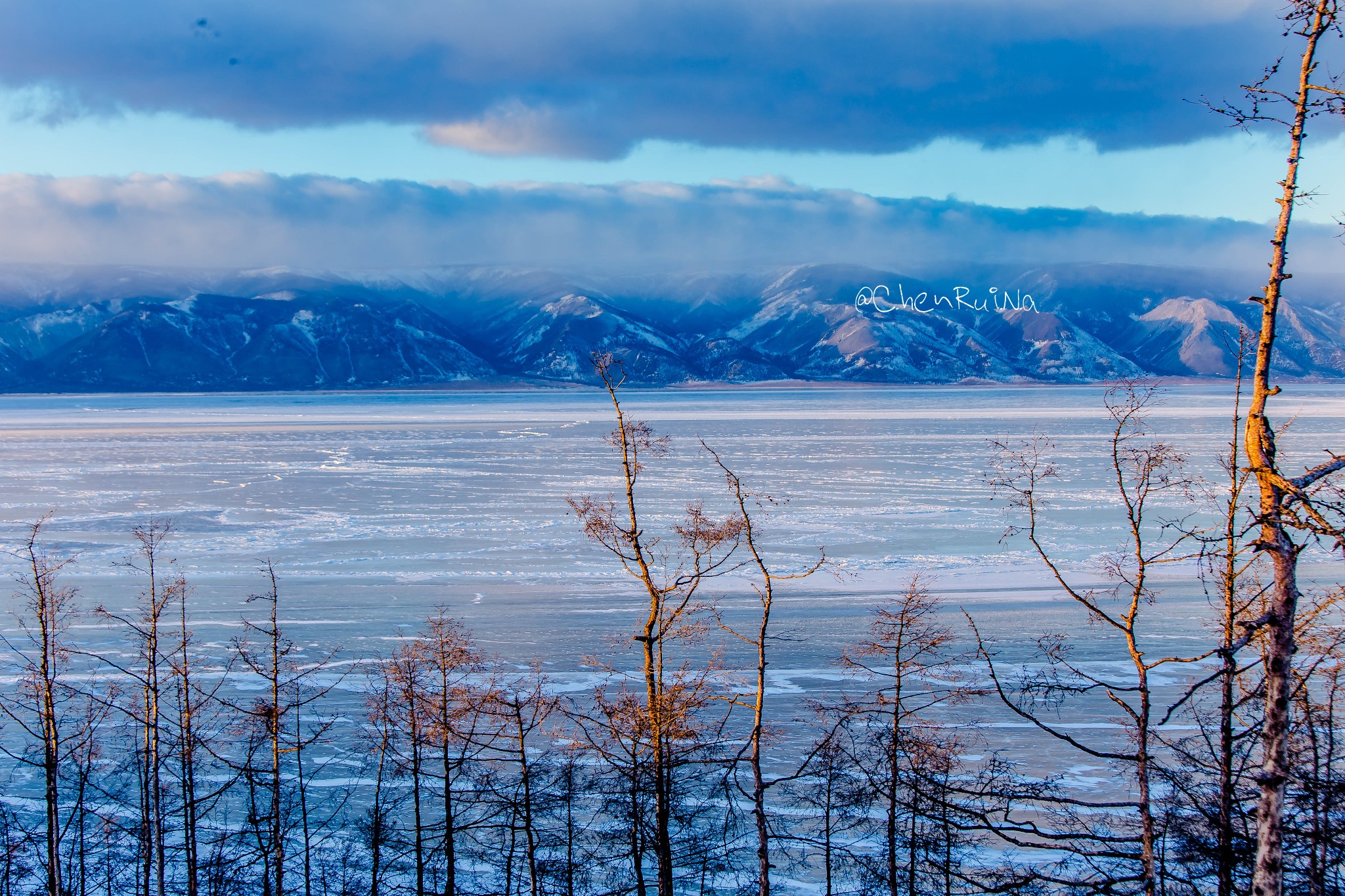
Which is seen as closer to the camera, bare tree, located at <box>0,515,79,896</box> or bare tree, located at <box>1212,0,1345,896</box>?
bare tree, located at <box>1212,0,1345,896</box>

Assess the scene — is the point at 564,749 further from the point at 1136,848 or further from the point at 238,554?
the point at 238,554

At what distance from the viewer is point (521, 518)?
40812 millimetres

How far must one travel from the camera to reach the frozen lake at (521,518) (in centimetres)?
2714

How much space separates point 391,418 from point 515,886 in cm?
10767

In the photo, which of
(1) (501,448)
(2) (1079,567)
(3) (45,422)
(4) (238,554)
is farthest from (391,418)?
(2) (1079,567)

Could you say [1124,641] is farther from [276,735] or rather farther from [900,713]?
[276,735]

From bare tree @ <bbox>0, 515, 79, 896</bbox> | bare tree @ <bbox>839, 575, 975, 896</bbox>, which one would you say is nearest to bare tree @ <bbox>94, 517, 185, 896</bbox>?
bare tree @ <bbox>0, 515, 79, 896</bbox>

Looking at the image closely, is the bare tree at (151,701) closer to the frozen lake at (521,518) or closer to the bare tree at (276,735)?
the frozen lake at (521,518)

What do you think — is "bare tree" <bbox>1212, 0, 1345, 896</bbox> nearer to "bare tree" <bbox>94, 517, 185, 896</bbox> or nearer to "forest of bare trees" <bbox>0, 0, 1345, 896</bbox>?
"forest of bare trees" <bbox>0, 0, 1345, 896</bbox>

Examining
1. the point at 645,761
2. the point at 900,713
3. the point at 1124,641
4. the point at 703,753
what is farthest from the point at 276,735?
the point at 1124,641

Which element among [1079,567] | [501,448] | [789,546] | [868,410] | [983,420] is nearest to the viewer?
[1079,567]

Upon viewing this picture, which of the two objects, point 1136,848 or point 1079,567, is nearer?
point 1136,848

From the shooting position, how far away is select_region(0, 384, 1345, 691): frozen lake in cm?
2714

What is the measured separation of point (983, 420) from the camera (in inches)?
3976
